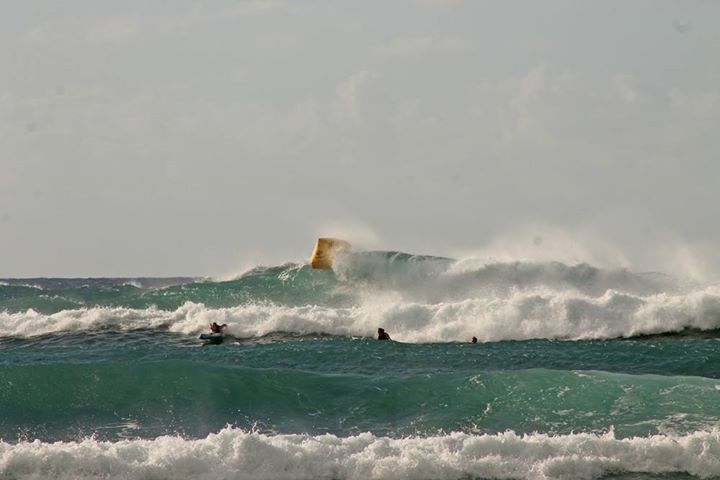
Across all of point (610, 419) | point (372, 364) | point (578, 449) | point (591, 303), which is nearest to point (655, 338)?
point (591, 303)

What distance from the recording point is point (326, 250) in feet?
128

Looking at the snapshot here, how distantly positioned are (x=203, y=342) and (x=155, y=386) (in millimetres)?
8938

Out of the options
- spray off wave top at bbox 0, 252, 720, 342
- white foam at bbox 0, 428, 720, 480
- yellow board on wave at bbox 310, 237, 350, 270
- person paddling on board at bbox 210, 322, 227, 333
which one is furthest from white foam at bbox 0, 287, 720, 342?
white foam at bbox 0, 428, 720, 480

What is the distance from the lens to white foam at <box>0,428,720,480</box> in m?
13.1

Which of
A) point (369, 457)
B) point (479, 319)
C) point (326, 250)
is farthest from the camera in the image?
point (326, 250)

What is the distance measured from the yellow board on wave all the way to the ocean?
21.9ft

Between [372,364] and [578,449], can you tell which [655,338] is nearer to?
[372,364]

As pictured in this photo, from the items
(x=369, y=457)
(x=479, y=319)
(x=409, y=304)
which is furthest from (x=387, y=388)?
(x=409, y=304)

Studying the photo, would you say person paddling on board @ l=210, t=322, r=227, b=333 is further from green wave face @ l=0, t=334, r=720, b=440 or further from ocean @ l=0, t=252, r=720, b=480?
green wave face @ l=0, t=334, r=720, b=440

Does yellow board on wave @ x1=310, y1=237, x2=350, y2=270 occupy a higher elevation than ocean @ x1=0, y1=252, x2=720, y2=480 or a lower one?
higher

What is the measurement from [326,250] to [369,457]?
25.8 metres

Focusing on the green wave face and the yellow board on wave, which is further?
the yellow board on wave

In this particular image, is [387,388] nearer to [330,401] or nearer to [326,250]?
[330,401]

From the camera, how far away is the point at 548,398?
16.8 metres
